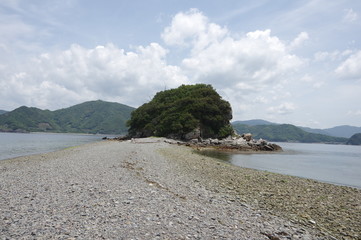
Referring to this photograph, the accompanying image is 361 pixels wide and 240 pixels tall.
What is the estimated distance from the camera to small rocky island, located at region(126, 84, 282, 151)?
66.3 meters

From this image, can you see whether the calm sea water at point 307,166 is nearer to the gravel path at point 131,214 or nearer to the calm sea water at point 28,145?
the gravel path at point 131,214

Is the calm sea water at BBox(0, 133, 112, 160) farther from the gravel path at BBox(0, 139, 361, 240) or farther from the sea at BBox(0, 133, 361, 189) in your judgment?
the gravel path at BBox(0, 139, 361, 240)

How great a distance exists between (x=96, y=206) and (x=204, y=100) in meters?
69.1

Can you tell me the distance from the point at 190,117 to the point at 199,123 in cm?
381

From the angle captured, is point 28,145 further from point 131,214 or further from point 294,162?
point 131,214

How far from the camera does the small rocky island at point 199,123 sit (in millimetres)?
66312

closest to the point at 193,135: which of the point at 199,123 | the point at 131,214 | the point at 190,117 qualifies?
the point at 199,123

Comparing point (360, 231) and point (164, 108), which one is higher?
point (164, 108)

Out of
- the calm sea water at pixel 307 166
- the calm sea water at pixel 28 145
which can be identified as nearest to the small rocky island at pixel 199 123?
the calm sea water at pixel 307 166

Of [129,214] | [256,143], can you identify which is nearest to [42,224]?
[129,214]

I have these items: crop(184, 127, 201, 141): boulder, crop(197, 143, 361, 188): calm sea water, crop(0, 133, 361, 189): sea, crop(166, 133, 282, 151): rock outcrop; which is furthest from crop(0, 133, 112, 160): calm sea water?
crop(197, 143, 361, 188): calm sea water

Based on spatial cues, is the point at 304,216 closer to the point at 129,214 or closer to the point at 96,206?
the point at 129,214

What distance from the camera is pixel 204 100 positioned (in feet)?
250

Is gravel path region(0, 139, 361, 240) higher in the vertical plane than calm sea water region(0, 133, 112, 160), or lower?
higher
